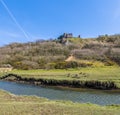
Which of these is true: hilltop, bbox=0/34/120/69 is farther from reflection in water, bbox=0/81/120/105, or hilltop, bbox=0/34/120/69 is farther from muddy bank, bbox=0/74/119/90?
reflection in water, bbox=0/81/120/105

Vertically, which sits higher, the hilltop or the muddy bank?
the hilltop

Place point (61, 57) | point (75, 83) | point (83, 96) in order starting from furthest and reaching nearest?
1. point (61, 57)
2. point (75, 83)
3. point (83, 96)

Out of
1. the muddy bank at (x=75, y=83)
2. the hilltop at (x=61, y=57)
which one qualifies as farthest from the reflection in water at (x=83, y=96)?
the hilltop at (x=61, y=57)

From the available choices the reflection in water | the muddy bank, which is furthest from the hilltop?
the reflection in water

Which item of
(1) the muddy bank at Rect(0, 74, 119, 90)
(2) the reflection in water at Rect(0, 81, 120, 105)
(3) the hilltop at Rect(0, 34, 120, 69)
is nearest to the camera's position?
(2) the reflection in water at Rect(0, 81, 120, 105)


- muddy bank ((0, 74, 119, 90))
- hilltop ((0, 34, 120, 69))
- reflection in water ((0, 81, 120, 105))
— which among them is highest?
hilltop ((0, 34, 120, 69))

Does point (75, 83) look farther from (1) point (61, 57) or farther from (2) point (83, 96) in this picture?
(1) point (61, 57)

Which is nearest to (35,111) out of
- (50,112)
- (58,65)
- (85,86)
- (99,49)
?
(50,112)

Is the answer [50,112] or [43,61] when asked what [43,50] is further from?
[50,112]

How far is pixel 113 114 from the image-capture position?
16.9 m

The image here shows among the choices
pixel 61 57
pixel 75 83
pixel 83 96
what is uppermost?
pixel 61 57

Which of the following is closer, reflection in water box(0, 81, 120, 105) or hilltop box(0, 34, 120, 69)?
reflection in water box(0, 81, 120, 105)

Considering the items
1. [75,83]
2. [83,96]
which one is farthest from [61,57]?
[83,96]

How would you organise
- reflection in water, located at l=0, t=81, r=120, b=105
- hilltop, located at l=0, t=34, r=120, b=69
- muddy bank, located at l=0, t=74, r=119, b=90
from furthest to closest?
hilltop, located at l=0, t=34, r=120, b=69, muddy bank, located at l=0, t=74, r=119, b=90, reflection in water, located at l=0, t=81, r=120, b=105
